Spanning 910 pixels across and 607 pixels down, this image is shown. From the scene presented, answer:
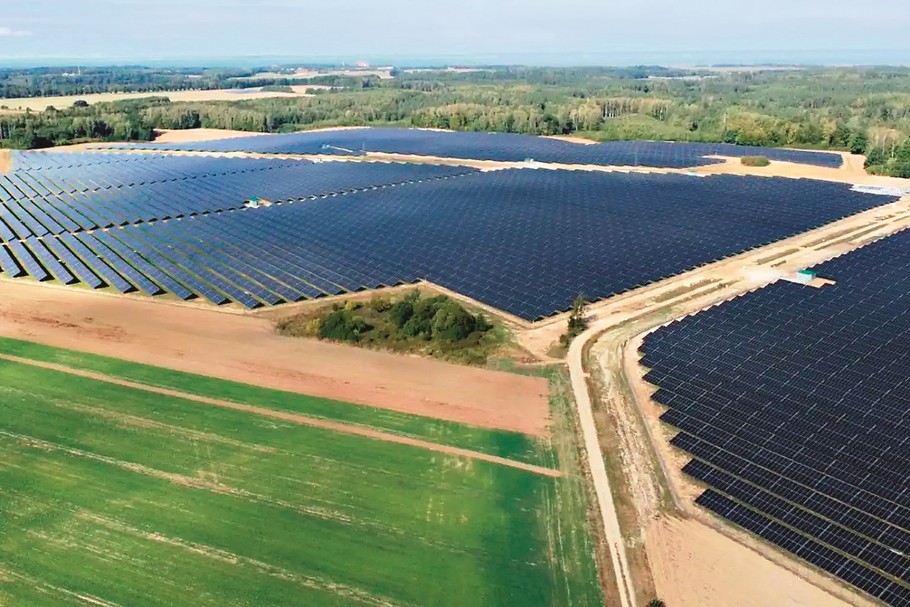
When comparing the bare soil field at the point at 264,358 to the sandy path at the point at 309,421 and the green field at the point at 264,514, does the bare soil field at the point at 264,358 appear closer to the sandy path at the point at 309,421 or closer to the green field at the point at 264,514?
the green field at the point at 264,514

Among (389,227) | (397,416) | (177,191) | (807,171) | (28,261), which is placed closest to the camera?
(397,416)

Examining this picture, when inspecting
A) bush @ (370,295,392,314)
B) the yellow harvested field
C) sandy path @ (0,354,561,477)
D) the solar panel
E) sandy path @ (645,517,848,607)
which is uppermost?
the yellow harvested field

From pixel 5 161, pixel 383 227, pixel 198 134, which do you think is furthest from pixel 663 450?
→ pixel 198 134

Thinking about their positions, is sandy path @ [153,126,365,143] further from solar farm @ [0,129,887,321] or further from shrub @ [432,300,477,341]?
shrub @ [432,300,477,341]

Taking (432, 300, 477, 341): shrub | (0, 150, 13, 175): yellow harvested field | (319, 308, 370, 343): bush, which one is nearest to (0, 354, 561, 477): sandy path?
(319, 308, 370, 343): bush

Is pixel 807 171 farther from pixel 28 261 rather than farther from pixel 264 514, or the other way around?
pixel 28 261

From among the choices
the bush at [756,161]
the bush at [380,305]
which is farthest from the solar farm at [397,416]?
the bush at [756,161]
